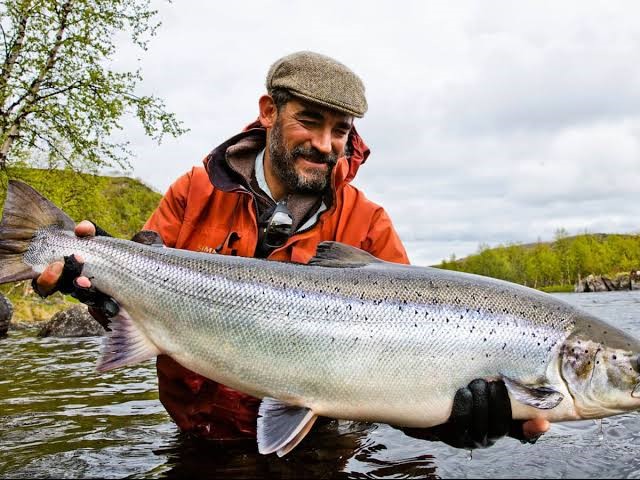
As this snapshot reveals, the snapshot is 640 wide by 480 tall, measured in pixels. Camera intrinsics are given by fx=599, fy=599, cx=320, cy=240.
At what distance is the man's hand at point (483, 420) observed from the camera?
3.38 metres

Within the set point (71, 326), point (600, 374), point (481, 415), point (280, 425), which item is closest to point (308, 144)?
point (280, 425)

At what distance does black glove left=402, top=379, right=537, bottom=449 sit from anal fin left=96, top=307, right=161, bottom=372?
1.81m

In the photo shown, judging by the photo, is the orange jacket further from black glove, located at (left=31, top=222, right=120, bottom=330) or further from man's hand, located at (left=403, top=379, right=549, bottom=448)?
man's hand, located at (left=403, top=379, right=549, bottom=448)

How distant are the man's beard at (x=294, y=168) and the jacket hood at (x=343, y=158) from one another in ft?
0.31

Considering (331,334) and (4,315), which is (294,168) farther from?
(4,315)

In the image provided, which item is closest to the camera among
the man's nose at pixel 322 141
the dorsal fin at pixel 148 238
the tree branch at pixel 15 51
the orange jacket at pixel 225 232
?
the dorsal fin at pixel 148 238

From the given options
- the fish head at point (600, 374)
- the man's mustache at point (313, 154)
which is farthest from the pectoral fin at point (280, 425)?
the man's mustache at point (313, 154)

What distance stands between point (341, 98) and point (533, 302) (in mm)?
1942

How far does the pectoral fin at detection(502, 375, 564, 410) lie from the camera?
11.1 feet

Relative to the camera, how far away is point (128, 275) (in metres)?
3.60

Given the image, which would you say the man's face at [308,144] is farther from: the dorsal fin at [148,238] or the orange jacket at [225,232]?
the dorsal fin at [148,238]

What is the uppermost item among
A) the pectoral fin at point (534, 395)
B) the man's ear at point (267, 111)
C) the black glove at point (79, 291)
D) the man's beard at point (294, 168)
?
the man's ear at point (267, 111)

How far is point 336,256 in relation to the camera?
3.84m

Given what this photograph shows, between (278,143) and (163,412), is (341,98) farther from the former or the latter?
(163,412)
